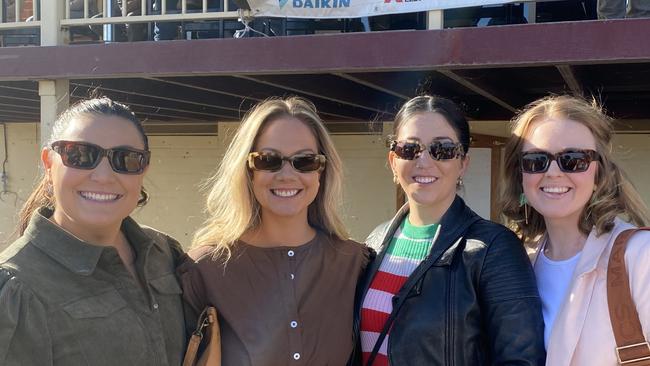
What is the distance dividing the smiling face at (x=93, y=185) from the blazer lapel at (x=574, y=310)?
1394 mm

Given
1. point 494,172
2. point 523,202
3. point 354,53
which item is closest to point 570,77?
point 354,53

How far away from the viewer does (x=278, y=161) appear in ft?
7.70

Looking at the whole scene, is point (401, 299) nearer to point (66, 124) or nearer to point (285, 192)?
point (285, 192)

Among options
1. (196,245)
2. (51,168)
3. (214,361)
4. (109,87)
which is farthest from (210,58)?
(214,361)

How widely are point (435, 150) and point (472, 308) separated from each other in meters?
0.59

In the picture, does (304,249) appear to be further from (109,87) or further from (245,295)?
(109,87)

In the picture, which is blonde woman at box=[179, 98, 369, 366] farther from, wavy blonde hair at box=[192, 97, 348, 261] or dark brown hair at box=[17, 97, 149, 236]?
dark brown hair at box=[17, 97, 149, 236]

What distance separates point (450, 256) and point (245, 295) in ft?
2.32

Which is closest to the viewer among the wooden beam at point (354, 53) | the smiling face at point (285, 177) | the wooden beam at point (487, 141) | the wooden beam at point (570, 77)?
the smiling face at point (285, 177)

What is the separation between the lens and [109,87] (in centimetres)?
522

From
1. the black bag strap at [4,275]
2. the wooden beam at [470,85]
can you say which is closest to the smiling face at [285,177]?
the black bag strap at [4,275]

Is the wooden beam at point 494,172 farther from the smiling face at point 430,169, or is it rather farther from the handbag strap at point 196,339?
the handbag strap at point 196,339

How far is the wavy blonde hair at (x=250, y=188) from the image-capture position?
2.40 m

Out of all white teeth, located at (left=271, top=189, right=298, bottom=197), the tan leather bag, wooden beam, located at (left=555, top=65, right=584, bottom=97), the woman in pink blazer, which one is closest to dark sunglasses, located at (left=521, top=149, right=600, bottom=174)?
the woman in pink blazer
